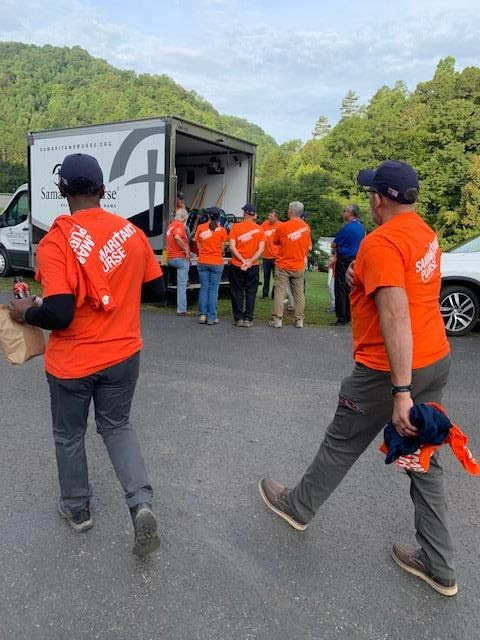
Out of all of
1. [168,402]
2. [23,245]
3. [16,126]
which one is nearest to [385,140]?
[23,245]

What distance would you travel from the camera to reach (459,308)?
7.66 m

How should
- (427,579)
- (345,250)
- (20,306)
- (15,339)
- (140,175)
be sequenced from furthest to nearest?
(140,175)
(345,250)
(15,339)
(20,306)
(427,579)

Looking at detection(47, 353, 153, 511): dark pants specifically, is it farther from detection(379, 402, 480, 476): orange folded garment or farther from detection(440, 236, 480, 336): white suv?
detection(440, 236, 480, 336): white suv

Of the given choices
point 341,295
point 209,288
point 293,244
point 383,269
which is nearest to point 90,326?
point 383,269

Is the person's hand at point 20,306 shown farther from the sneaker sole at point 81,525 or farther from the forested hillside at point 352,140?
the forested hillside at point 352,140

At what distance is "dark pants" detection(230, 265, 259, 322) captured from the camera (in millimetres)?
8086

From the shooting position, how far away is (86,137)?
9609 millimetres

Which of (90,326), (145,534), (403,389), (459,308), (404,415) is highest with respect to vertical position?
(90,326)

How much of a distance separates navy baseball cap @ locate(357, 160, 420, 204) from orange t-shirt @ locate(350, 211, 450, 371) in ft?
0.28

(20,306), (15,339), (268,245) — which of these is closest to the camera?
(20,306)

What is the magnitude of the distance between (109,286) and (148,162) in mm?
6882

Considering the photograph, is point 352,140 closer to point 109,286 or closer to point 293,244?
point 293,244

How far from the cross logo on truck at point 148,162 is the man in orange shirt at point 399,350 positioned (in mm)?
6711

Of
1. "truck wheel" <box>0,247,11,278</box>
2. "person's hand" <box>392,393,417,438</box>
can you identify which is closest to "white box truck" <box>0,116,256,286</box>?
"truck wheel" <box>0,247,11,278</box>
